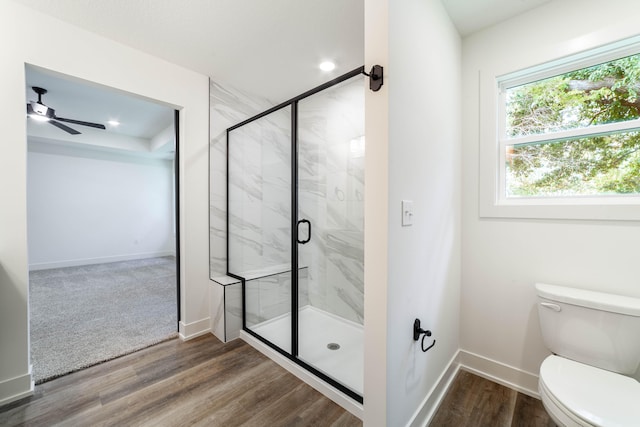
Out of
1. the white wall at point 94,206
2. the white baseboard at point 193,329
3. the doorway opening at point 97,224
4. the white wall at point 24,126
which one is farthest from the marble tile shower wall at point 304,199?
the white wall at point 94,206

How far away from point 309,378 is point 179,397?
33.3 inches

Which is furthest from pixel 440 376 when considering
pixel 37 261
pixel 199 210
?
pixel 37 261

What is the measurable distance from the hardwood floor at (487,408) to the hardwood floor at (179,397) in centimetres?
57

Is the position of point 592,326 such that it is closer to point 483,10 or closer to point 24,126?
point 483,10

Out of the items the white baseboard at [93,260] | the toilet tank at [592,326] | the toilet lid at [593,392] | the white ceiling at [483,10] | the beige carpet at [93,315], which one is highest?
the white ceiling at [483,10]

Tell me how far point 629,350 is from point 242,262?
2.74 meters

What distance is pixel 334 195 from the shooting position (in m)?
2.59

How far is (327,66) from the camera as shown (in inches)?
92.1

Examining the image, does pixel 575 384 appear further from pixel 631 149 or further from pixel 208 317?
pixel 208 317

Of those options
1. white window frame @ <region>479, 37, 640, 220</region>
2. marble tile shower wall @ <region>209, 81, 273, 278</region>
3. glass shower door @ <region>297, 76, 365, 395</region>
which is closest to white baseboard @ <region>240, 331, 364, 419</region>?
glass shower door @ <region>297, 76, 365, 395</region>

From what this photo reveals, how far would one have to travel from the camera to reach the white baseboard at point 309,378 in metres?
1.55

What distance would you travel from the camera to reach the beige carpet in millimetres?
2086

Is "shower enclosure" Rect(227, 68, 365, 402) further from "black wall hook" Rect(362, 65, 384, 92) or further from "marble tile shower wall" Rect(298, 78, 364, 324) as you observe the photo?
"black wall hook" Rect(362, 65, 384, 92)

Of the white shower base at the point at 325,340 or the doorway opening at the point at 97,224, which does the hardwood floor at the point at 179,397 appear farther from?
the doorway opening at the point at 97,224
